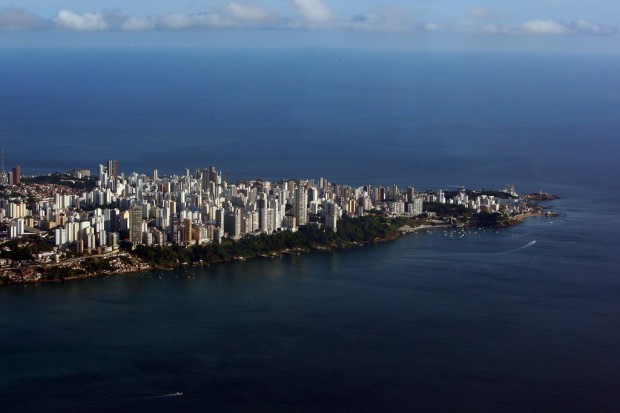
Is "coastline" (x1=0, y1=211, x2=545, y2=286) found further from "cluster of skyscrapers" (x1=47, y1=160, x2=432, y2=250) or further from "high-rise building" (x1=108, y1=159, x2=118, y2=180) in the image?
"high-rise building" (x1=108, y1=159, x2=118, y2=180)

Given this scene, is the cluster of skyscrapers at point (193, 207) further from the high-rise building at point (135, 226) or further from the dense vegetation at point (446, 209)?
Answer: the dense vegetation at point (446, 209)

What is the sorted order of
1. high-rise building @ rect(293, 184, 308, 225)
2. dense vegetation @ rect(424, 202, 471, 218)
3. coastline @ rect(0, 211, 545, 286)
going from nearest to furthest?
coastline @ rect(0, 211, 545, 286)
high-rise building @ rect(293, 184, 308, 225)
dense vegetation @ rect(424, 202, 471, 218)

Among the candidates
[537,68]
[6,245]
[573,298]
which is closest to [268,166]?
[6,245]

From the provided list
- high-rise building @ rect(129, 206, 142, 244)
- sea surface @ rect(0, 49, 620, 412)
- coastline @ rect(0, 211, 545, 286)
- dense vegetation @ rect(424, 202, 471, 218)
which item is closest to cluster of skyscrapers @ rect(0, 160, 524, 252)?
high-rise building @ rect(129, 206, 142, 244)

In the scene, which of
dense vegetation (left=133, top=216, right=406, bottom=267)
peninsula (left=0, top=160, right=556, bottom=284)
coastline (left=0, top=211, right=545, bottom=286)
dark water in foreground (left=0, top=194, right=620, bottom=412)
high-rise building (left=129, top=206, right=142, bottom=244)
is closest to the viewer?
dark water in foreground (left=0, top=194, right=620, bottom=412)

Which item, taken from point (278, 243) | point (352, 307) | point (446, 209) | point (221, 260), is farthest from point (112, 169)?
point (352, 307)

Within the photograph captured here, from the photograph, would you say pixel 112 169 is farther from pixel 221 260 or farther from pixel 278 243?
pixel 221 260

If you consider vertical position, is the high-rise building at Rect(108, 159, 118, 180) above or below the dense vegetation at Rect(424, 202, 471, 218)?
above
